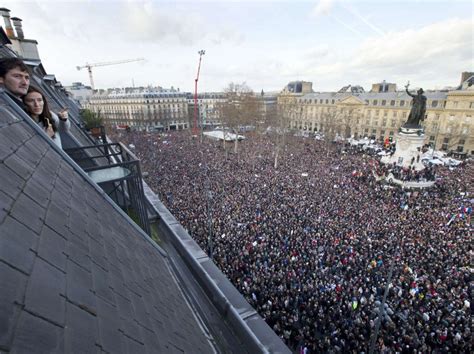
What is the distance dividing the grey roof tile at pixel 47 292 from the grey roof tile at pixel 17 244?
0.20 ft

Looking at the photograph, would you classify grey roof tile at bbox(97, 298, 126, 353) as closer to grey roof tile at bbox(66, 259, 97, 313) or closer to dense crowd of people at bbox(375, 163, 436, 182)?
grey roof tile at bbox(66, 259, 97, 313)

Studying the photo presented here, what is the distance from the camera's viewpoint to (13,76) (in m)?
3.13

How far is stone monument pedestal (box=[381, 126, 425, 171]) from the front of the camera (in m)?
28.1

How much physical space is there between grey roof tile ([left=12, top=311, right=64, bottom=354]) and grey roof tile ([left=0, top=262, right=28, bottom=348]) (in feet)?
0.11

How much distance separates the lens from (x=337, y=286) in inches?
447

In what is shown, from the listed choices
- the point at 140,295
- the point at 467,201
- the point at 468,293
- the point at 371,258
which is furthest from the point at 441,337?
the point at 467,201

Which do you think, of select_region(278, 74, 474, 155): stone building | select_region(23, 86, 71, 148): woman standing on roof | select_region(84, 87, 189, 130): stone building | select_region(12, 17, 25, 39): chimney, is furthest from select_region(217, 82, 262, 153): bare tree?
select_region(23, 86, 71, 148): woman standing on roof

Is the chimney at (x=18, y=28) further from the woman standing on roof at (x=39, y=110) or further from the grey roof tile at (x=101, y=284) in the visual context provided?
the grey roof tile at (x=101, y=284)

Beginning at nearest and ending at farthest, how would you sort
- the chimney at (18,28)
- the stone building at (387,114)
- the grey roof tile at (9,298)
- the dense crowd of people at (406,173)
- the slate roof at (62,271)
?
the grey roof tile at (9,298), the slate roof at (62,271), the chimney at (18,28), the dense crowd of people at (406,173), the stone building at (387,114)

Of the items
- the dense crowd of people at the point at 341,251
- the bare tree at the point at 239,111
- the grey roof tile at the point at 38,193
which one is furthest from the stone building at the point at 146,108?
the grey roof tile at the point at 38,193

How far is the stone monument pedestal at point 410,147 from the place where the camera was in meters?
28.1

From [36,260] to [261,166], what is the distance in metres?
31.4

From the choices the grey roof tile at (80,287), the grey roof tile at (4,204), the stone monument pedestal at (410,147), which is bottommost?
the stone monument pedestal at (410,147)

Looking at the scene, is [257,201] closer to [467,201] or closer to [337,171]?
[337,171]
